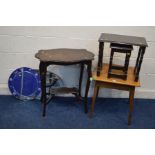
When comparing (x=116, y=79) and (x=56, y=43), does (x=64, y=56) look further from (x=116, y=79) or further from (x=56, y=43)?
(x=116, y=79)

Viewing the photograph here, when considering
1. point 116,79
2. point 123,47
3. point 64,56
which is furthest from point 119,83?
point 64,56

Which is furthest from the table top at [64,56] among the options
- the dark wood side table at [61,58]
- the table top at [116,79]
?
the table top at [116,79]

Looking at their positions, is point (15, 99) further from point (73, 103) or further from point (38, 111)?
point (73, 103)

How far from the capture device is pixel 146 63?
2.84 meters

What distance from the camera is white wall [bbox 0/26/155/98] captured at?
2670 millimetres

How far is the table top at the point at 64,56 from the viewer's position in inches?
90.6

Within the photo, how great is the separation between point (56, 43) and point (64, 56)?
416mm

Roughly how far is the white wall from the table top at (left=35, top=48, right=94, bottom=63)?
234 mm

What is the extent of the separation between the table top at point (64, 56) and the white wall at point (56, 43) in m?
0.23
